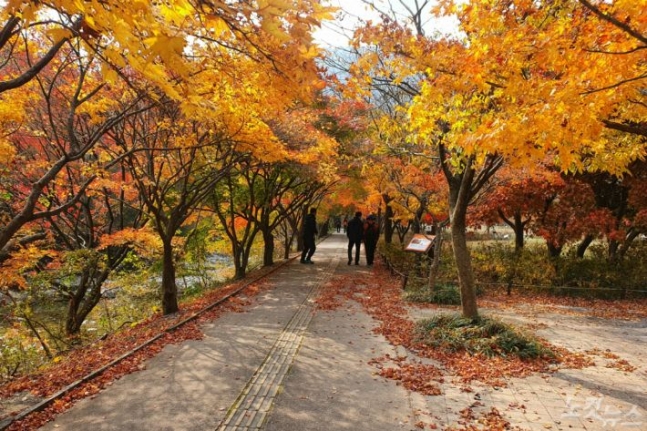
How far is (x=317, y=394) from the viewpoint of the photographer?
14.8 ft

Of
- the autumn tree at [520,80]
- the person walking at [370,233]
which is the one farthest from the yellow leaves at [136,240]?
the person walking at [370,233]

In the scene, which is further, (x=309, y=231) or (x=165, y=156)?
(x=309, y=231)

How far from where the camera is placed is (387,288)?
11617 mm

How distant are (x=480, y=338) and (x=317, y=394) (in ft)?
9.67

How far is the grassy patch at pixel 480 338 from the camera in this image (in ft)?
19.2

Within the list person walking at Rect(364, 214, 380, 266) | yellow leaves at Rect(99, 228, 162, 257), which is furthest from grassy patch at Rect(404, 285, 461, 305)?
yellow leaves at Rect(99, 228, 162, 257)

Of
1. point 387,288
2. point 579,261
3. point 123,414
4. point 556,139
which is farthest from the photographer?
point 579,261

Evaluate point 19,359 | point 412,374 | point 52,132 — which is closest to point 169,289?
point 19,359

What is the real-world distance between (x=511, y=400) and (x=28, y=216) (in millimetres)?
5718

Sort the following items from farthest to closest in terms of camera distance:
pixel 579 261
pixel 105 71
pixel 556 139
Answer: pixel 579 261 → pixel 556 139 → pixel 105 71

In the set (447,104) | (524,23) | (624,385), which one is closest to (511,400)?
(624,385)

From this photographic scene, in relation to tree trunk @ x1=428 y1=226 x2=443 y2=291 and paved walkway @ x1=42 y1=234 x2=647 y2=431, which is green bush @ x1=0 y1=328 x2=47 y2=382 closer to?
paved walkway @ x1=42 y1=234 x2=647 y2=431

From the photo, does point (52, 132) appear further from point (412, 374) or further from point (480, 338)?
point (480, 338)

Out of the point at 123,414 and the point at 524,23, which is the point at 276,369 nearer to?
the point at 123,414
